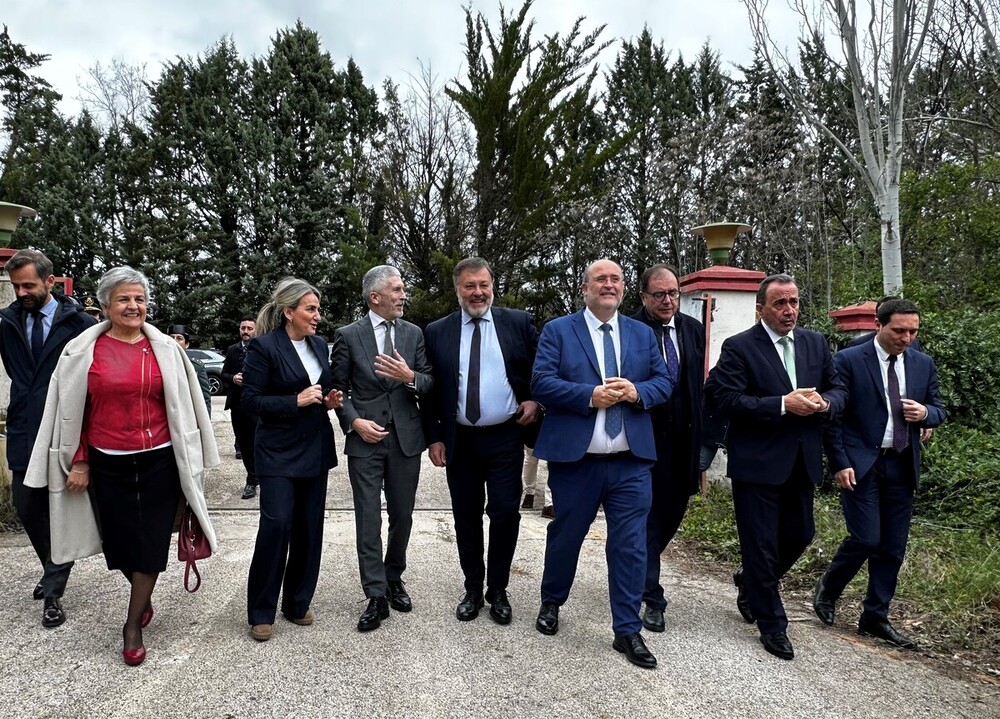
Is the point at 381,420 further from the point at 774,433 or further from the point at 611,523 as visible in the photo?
the point at 774,433

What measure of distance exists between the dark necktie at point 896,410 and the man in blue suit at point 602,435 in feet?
4.06

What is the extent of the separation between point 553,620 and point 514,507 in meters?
0.63

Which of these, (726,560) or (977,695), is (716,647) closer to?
(977,695)

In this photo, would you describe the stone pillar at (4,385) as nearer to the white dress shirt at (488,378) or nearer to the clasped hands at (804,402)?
the white dress shirt at (488,378)

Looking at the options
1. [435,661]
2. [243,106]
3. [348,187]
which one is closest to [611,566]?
[435,661]

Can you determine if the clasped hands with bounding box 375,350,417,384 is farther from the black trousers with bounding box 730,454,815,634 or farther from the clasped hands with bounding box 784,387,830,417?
the clasped hands with bounding box 784,387,830,417

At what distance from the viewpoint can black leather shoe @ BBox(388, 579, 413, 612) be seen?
4.04 metres

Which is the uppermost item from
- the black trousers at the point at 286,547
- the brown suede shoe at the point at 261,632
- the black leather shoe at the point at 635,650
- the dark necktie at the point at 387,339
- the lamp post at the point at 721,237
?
the lamp post at the point at 721,237

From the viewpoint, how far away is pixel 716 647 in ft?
11.8

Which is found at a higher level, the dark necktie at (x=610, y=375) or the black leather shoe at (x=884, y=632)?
the dark necktie at (x=610, y=375)

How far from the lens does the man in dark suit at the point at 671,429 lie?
158 inches

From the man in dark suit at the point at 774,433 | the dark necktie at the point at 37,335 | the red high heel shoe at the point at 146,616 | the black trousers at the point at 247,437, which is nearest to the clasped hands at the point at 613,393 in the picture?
the man in dark suit at the point at 774,433

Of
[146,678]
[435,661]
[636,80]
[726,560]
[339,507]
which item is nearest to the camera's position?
[146,678]

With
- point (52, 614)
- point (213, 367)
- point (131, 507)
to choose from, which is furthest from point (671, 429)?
point (213, 367)
